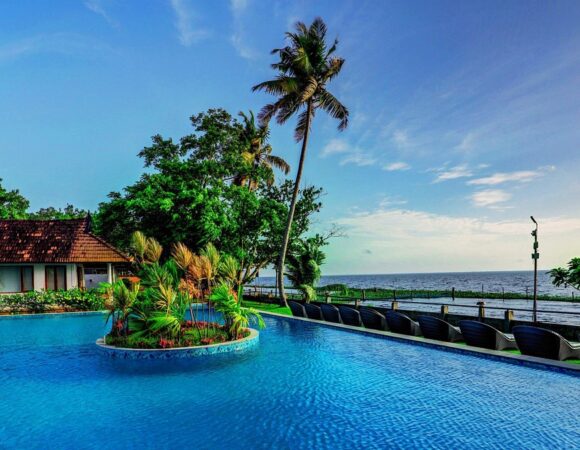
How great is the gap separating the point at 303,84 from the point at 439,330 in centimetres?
1519

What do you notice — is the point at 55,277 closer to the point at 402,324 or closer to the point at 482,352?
the point at 402,324

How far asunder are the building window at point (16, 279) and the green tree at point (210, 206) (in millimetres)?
5339

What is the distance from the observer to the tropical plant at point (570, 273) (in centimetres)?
1130

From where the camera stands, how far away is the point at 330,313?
1698 cm

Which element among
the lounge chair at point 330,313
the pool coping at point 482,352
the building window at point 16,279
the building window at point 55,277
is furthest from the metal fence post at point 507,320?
the building window at point 16,279

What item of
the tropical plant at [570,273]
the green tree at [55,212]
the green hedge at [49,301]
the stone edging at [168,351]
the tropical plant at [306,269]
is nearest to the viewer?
the tropical plant at [570,273]

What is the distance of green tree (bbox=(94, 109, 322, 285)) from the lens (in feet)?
83.8

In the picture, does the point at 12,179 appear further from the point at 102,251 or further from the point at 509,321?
the point at 509,321

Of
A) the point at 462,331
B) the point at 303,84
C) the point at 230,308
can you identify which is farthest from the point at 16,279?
the point at 462,331

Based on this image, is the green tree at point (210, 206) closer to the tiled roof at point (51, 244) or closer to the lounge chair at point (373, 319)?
the tiled roof at point (51, 244)

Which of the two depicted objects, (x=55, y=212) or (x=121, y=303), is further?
(x=55, y=212)

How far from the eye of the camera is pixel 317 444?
584 centimetres

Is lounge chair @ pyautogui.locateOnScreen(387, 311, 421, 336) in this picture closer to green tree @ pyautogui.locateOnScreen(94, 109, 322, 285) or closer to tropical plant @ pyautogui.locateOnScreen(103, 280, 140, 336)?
tropical plant @ pyautogui.locateOnScreen(103, 280, 140, 336)

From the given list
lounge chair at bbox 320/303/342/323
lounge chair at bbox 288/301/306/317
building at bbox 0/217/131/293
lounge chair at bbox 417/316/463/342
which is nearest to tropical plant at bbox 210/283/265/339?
lounge chair at bbox 320/303/342/323
